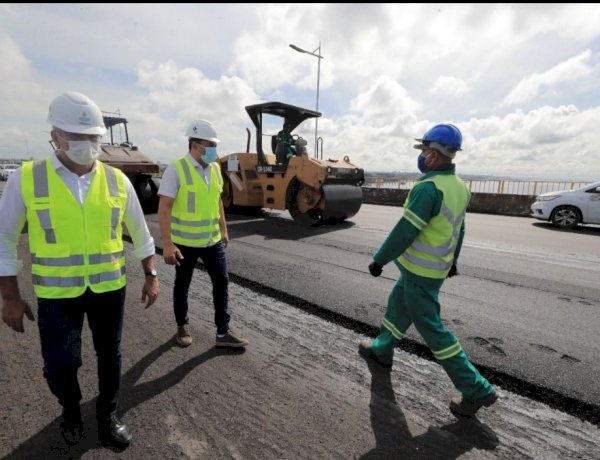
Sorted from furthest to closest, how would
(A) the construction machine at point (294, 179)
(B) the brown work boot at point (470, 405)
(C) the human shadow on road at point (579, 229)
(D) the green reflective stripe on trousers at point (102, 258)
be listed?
(C) the human shadow on road at point (579, 229), (A) the construction machine at point (294, 179), (B) the brown work boot at point (470, 405), (D) the green reflective stripe on trousers at point (102, 258)

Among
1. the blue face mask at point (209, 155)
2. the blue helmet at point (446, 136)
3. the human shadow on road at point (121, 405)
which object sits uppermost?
the blue helmet at point (446, 136)

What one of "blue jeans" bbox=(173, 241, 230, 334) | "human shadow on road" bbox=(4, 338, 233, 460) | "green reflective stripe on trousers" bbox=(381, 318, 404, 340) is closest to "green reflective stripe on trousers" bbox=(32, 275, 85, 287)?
"human shadow on road" bbox=(4, 338, 233, 460)

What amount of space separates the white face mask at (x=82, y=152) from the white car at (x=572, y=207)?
11233mm

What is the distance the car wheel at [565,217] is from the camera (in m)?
9.57

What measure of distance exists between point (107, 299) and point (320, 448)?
4.51 ft

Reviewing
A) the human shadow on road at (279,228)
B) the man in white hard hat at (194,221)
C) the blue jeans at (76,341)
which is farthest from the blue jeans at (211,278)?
the human shadow on road at (279,228)

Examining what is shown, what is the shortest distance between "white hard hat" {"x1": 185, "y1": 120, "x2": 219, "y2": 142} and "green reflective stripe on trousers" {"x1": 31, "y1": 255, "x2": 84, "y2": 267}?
1438 millimetres

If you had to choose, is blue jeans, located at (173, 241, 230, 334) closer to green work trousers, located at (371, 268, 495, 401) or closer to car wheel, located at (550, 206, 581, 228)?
green work trousers, located at (371, 268, 495, 401)

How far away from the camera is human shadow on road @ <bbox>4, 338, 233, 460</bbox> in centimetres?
190

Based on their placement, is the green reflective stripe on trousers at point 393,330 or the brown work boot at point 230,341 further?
the brown work boot at point 230,341

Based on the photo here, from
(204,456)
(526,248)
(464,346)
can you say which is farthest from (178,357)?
(526,248)

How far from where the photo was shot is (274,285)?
4.51 m

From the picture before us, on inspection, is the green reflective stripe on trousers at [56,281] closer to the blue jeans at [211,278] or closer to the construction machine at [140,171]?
the blue jeans at [211,278]

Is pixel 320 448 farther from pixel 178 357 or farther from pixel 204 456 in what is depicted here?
pixel 178 357
